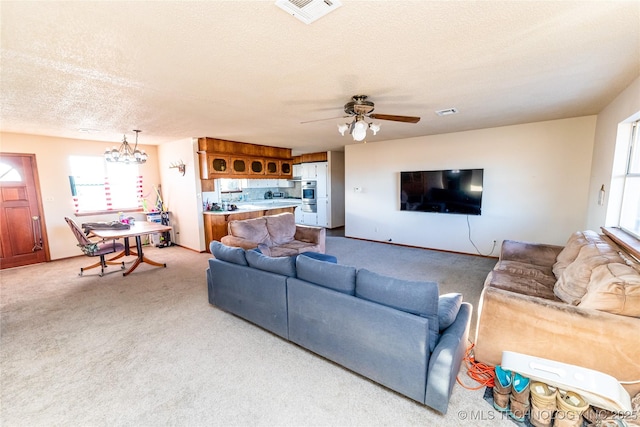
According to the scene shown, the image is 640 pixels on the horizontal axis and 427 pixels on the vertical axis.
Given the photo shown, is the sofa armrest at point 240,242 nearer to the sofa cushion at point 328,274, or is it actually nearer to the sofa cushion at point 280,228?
the sofa cushion at point 280,228

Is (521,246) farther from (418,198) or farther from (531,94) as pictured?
(418,198)

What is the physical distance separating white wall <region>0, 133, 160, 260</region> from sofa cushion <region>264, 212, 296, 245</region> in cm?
419

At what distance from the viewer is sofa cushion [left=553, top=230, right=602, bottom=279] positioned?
8.48ft

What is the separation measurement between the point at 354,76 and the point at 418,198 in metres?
3.68

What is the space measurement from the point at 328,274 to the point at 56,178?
246 inches

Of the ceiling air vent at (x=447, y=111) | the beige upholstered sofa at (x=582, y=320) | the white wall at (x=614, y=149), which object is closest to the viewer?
the beige upholstered sofa at (x=582, y=320)

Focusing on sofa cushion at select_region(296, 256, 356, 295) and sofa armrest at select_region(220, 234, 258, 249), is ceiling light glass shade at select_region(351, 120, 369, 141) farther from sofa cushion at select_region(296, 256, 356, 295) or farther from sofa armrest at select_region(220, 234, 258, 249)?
sofa armrest at select_region(220, 234, 258, 249)

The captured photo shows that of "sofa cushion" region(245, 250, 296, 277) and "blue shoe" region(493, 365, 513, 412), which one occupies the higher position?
"sofa cushion" region(245, 250, 296, 277)

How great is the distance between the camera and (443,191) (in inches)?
199

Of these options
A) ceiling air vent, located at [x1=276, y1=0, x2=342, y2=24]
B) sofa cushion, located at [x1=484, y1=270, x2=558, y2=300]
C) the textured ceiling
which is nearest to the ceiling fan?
the textured ceiling

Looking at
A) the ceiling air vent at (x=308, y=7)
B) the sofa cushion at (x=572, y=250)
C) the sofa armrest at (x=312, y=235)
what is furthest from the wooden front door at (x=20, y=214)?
the sofa cushion at (x=572, y=250)

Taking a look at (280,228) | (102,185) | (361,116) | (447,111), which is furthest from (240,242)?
(102,185)

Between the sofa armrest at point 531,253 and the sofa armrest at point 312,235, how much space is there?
106 inches

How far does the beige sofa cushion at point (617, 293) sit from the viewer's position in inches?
61.0
